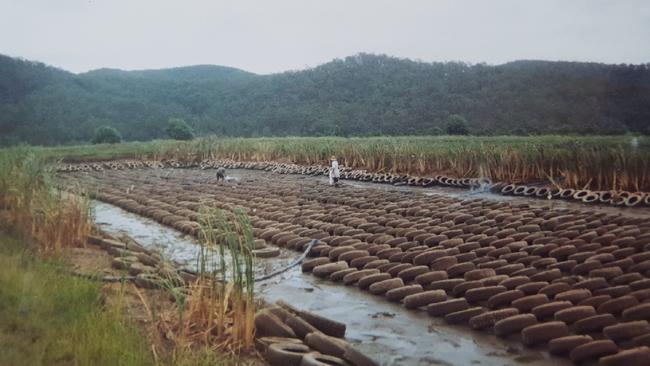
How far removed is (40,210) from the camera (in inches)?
262

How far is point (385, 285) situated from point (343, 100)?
47177 millimetres

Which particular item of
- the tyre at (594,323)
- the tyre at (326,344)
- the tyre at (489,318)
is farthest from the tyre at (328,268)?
the tyre at (594,323)

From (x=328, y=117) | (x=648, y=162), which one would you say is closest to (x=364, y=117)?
(x=328, y=117)

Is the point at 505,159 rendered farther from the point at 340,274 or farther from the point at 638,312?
the point at 638,312

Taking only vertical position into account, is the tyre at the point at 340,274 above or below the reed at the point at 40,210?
below

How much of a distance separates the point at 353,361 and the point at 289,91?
53263 mm

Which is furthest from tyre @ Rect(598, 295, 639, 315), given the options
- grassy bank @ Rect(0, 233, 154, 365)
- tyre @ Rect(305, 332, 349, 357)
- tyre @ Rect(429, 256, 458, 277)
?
grassy bank @ Rect(0, 233, 154, 365)

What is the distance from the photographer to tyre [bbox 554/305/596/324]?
13.1 ft

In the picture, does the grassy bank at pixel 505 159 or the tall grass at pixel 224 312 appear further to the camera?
the grassy bank at pixel 505 159

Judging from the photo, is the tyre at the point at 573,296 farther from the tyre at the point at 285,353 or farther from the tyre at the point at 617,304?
the tyre at the point at 285,353

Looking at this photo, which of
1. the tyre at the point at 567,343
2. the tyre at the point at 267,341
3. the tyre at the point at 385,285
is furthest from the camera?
the tyre at the point at 385,285

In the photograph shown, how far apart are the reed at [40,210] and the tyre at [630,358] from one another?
17.5 ft

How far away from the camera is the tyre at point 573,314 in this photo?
13.1 feet

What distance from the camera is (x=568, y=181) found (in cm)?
1088
